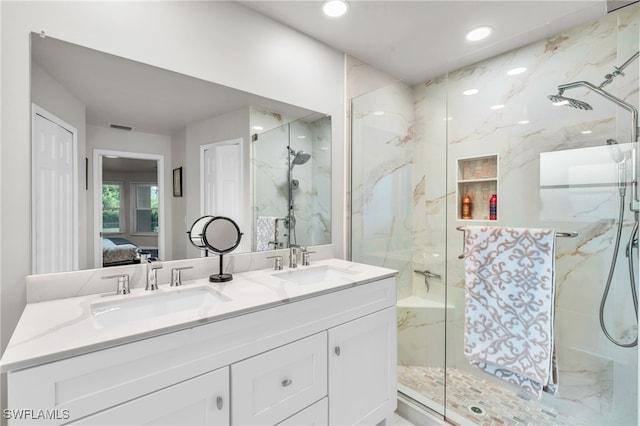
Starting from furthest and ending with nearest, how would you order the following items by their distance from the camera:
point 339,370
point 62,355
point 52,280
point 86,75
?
point 339,370 < point 86,75 < point 52,280 < point 62,355

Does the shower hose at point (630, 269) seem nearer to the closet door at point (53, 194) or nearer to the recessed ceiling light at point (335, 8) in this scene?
the recessed ceiling light at point (335, 8)

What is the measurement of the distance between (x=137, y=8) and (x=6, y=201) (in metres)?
0.98

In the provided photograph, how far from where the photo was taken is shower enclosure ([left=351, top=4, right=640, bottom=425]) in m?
1.65

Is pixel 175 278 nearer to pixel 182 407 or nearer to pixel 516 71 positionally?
pixel 182 407

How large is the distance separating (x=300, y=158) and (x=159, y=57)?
0.97 m

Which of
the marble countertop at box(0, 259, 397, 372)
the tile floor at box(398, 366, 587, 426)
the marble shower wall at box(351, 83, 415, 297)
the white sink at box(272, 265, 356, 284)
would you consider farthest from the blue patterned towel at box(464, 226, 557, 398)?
the marble shower wall at box(351, 83, 415, 297)

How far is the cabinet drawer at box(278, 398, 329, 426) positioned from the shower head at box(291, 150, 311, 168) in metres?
1.39

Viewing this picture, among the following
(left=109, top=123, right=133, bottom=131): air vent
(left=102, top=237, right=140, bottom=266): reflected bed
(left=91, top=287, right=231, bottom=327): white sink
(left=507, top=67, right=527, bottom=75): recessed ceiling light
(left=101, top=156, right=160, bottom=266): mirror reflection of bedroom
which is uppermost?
(left=507, top=67, right=527, bottom=75): recessed ceiling light

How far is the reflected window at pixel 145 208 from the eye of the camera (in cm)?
144

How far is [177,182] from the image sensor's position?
5.11 ft

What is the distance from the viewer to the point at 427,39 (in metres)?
2.07

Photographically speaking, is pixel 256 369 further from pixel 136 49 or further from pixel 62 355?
pixel 136 49

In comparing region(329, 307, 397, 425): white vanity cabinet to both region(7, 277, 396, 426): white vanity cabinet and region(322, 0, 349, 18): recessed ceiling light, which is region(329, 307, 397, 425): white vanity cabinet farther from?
region(322, 0, 349, 18): recessed ceiling light

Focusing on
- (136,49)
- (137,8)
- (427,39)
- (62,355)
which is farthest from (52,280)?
(427,39)
